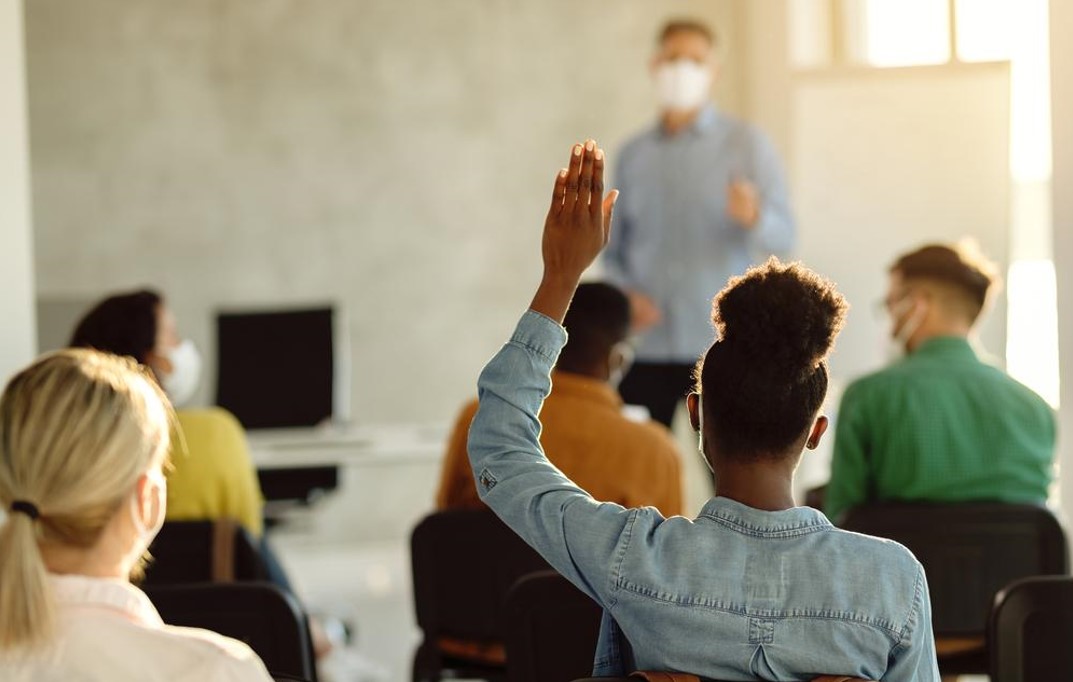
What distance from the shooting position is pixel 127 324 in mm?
3023

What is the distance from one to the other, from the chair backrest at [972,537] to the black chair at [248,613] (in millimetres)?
1026

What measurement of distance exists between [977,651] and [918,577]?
1496 millimetres

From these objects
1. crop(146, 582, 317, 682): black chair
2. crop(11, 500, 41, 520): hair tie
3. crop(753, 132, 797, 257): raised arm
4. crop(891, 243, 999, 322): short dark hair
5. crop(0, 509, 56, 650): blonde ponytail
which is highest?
crop(753, 132, 797, 257): raised arm

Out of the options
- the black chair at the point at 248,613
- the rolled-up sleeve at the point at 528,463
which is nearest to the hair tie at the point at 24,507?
the rolled-up sleeve at the point at 528,463

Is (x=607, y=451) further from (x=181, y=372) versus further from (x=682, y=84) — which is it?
(x=682, y=84)

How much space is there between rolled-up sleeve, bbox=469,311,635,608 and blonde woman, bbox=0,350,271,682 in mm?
302

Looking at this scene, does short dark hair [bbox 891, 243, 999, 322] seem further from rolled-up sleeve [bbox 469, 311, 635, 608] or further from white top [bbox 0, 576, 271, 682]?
white top [bbox 0, 576, 271, 682]

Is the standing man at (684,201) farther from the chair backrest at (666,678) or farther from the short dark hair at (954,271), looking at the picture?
the chair backrest at (666,678)

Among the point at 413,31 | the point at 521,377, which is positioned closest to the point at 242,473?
the point at 521,377

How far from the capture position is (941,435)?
9.23 feet

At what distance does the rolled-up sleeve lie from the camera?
56.0 inches

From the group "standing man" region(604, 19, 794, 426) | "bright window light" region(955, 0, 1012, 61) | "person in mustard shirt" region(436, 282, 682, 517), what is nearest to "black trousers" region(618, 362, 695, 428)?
"standing man" region(604, 19, 794, 426)

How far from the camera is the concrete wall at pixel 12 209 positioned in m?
3.00

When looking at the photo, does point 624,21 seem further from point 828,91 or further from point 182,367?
point 182,367
